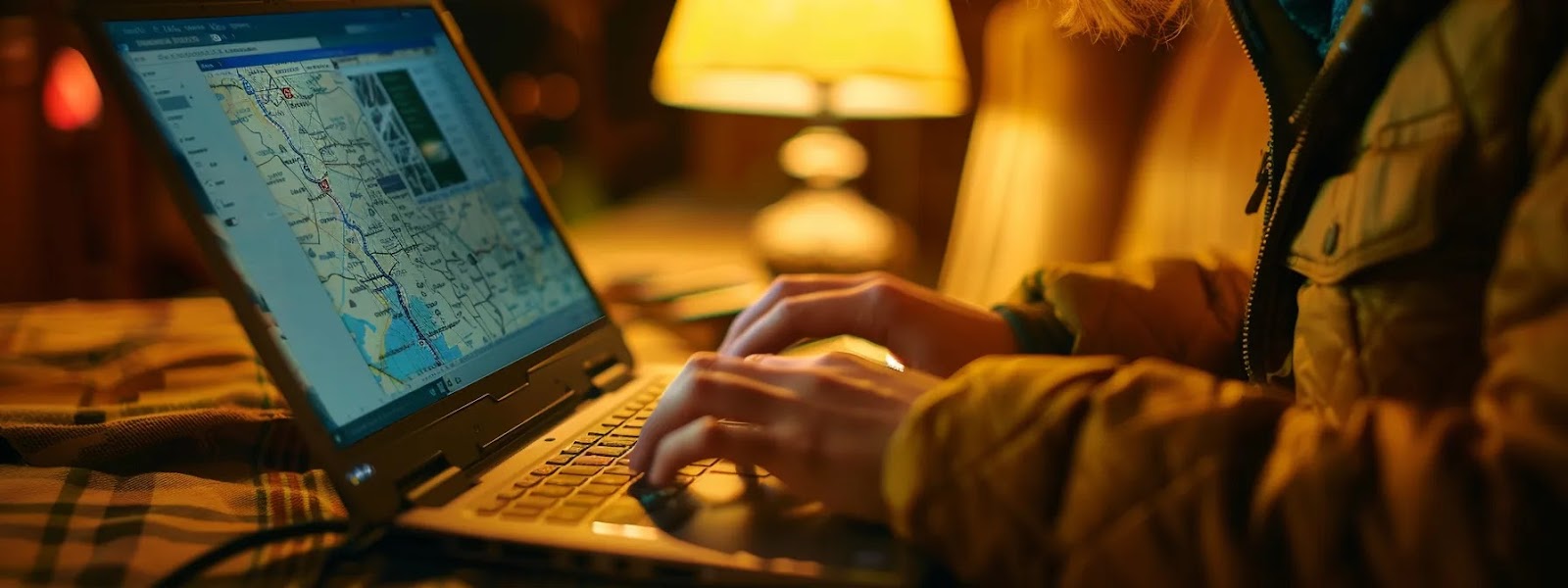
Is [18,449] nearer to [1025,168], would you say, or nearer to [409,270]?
[409,270]

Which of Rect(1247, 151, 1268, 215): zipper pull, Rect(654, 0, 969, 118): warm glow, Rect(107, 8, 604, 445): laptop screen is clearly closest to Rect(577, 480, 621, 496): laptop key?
Rect(107, 8, 604, 445): laptop screen

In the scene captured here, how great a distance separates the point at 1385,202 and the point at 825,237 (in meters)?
0.93

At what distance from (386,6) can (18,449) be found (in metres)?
0.34

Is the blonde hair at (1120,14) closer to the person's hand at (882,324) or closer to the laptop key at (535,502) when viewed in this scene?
the person's hand at (882,324)

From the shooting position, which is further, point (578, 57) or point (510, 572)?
point (578, 57)

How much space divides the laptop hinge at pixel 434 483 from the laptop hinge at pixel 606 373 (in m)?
0.18

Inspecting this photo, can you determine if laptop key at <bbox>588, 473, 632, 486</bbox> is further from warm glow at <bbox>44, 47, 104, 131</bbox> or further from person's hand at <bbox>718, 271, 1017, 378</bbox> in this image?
warm glow at <bbox>44, 47, 104, 131</bbox>

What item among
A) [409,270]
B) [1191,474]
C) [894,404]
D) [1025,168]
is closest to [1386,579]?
[1191,474]

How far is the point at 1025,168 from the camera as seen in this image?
1.61m

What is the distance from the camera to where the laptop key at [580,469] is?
55 centimetres

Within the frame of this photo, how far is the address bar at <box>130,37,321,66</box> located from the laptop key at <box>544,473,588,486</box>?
0.92 feet

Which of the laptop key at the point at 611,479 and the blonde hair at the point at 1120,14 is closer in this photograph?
the laptop key at the point at 611,479

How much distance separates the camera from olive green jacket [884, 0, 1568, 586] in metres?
0.35

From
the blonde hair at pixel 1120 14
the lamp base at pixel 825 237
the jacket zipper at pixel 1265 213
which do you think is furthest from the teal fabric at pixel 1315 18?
the lamp base at pixel 825 237
